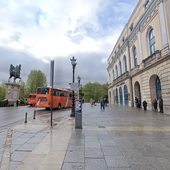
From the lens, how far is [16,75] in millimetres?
33844

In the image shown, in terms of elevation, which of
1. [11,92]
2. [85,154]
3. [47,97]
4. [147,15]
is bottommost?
[85,154]

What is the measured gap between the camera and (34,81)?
48.3 meters

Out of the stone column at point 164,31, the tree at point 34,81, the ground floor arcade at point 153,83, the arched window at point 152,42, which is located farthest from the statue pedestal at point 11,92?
the stone column at point 164,31

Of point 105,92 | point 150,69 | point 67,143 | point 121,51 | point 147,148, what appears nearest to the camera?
point 147,148

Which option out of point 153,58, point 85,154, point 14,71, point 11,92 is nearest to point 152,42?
point 153,58

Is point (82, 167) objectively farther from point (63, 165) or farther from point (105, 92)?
point (105, 92)

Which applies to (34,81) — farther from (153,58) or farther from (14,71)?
(153,58)

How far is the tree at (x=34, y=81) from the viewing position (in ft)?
157

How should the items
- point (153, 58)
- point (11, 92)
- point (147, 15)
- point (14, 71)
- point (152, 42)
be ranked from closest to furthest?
1. point (153, 58)
2. point (152, 42)
3. point (147, 15)
4. point (11, 92)
5. point (14, 71)

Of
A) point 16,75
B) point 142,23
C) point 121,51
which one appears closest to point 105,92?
point 121,51

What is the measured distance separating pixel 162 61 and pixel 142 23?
8.59 m

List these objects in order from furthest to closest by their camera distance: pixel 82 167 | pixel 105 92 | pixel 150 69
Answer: pixel 105 92 < pixel 150 69 < pixel 82 167

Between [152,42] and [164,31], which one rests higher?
[152,42]

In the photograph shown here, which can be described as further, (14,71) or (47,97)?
(14,71)
